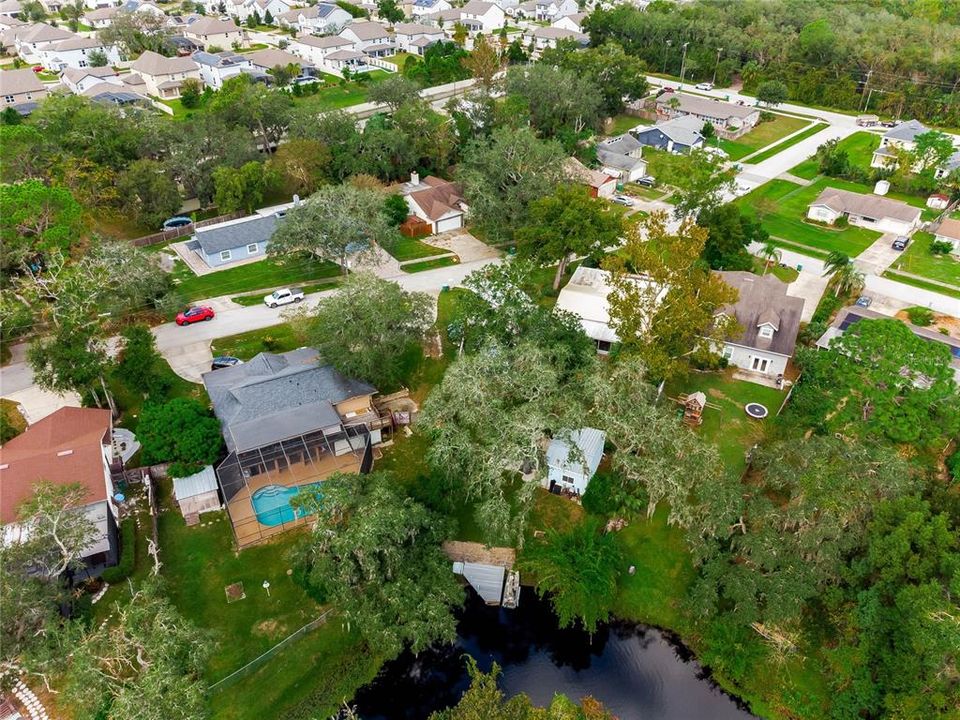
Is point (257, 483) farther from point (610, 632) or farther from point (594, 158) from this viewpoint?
point (594, 158)

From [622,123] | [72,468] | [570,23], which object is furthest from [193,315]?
[570,23]

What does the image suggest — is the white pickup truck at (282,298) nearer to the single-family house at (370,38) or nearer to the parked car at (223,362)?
the parked car at (223,362)

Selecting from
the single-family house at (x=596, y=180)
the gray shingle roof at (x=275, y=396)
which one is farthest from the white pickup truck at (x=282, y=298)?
the single-family house at (x=596, y=180)

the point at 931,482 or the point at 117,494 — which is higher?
the point at 931,482

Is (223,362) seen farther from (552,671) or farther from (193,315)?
(552,671)

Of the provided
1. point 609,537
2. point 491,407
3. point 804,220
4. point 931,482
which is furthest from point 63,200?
point 804,220

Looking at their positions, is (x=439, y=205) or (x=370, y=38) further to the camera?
(x=370, y=38)
